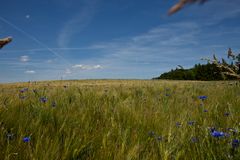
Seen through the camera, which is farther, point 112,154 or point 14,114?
point 14,114

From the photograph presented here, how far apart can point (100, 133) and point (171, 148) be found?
2.34ft

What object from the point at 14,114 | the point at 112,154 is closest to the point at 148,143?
the point at 112,154

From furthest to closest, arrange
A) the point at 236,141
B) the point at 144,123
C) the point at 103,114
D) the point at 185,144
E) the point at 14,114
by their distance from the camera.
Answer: the point at 103,114, the point at 144,123, the point at 14,114, the point at 185,144, the point at 236,141

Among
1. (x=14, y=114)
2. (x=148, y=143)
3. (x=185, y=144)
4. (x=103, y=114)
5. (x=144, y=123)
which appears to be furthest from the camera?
(x=103, y=114)

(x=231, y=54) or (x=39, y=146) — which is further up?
(x=231, y=54)

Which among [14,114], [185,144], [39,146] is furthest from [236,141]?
[14,114]

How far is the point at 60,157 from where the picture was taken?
1864mm

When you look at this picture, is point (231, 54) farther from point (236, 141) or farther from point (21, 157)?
point (21, 157)

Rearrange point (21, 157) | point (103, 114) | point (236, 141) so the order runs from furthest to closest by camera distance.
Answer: point (103, 114) → point (236, 141) → point (21, 157)

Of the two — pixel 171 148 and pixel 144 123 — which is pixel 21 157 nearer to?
pixel 171 148

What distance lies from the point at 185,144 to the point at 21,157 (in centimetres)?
139

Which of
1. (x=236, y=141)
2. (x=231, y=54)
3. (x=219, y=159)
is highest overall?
(x=231, y=54)

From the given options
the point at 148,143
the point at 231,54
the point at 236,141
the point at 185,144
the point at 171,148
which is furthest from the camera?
the point at 148,143

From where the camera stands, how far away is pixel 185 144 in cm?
226
